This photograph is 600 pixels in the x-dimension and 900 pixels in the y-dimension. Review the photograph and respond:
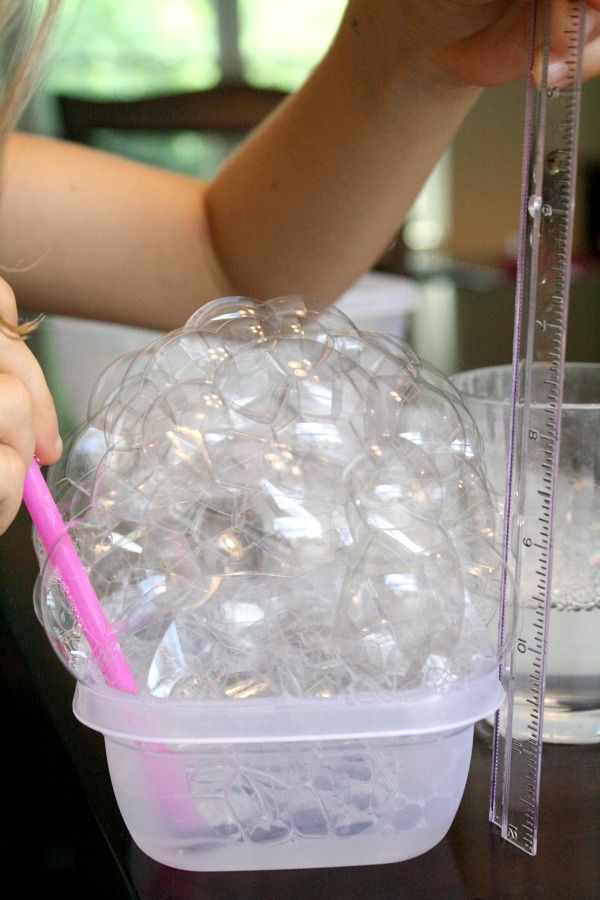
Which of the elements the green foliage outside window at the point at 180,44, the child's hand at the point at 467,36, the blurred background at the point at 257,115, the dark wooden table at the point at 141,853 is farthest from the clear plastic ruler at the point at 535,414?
the green foliage outside window at the point at 180,44

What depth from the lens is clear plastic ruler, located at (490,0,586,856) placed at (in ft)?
1.05

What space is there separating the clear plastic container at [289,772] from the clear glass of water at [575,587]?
75 mm

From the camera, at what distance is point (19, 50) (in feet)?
1.59

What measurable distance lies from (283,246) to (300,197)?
56 mm

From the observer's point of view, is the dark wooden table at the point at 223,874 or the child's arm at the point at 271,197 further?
the child's arm at the point at 271,197

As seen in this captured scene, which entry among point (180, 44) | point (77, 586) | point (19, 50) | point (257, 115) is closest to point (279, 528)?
point (77, 586)

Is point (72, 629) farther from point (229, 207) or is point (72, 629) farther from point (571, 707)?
point (229, 207)

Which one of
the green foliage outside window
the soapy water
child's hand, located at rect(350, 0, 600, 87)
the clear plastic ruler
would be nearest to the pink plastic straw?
the soapy water

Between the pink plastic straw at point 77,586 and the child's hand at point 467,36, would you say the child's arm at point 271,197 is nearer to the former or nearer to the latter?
the child's hand at point 467,36

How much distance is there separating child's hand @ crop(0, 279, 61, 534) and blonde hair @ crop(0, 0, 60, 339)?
0.06 metres

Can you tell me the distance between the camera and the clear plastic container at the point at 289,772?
303mm

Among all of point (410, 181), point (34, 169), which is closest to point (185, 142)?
point (34, 169)

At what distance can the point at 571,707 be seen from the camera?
39 centimetres

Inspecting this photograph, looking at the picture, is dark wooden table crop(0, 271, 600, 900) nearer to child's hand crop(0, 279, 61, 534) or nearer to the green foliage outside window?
child's hand crop(0, 279, 61, 534)
